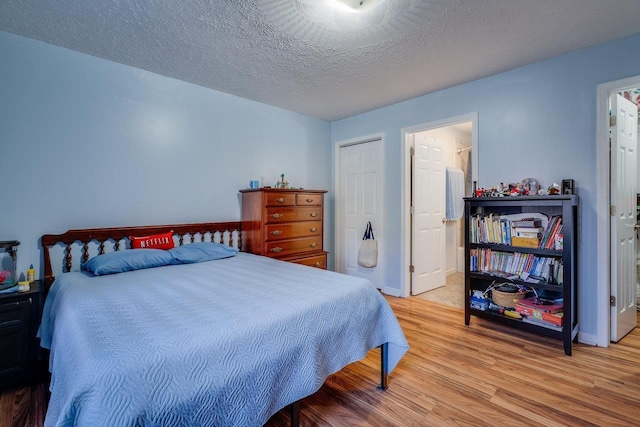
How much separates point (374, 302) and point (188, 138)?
8.51 ft

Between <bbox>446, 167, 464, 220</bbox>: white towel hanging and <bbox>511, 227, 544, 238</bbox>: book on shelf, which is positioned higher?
<bbox>446, 167, 464, 220</bbox>: white towel hanging

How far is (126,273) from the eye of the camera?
7.42 ft

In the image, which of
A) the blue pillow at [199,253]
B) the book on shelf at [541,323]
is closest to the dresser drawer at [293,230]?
the blue pillow at [199,253]

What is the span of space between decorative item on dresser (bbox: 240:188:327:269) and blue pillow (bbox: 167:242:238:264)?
0.43 m

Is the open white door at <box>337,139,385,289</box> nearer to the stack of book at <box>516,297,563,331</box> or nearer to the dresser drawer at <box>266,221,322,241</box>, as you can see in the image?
the dresser drawer at <box>266,221,322,241</box>

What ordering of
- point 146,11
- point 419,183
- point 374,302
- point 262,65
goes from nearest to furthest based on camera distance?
point 374,302 → point 146,11 → point 262,65 → point 419,183

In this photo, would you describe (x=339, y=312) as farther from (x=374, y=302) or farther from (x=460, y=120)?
(x=460, y=120)

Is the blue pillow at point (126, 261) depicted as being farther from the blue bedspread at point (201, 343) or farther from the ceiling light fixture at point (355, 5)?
the ceiling light fixture at point (355, 5)

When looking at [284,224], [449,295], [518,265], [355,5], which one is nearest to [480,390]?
[518,265]

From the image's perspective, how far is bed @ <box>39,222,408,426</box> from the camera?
93cm

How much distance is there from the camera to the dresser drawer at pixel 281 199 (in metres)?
3.29

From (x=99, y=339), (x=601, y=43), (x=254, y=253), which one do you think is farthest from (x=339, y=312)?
(x=601, y=43)

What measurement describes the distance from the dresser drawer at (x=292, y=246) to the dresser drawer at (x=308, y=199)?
0.44 metres

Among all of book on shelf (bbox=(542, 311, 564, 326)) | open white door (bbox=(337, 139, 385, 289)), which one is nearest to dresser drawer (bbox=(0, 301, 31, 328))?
open white door (bbox=(337, 139, 385, 289))
